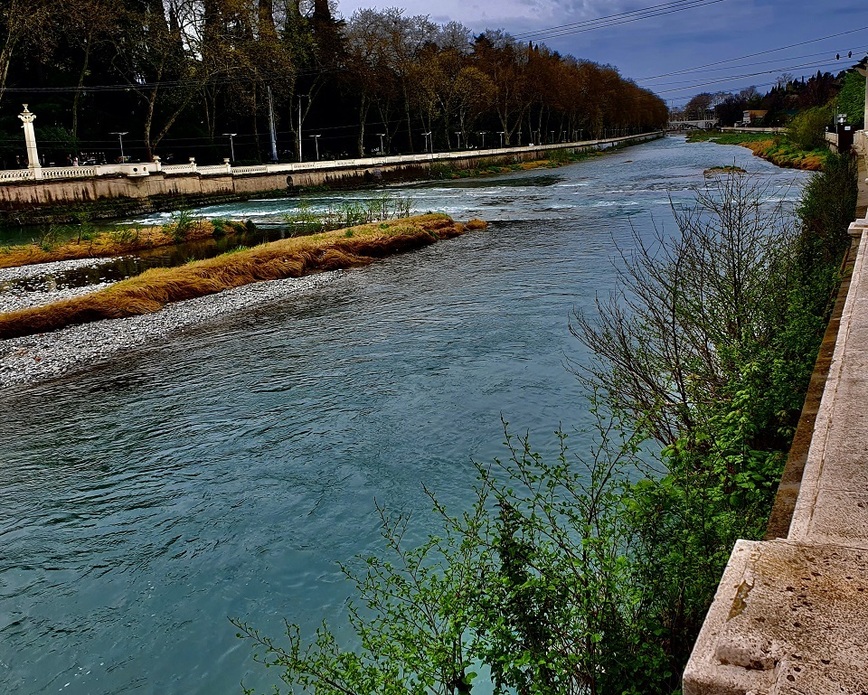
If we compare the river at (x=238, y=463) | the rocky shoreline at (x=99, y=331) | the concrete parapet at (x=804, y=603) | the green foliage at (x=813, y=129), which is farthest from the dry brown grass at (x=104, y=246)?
the green foliage at (x=813, y=129)

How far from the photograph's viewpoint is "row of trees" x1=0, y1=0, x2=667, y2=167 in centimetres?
4731

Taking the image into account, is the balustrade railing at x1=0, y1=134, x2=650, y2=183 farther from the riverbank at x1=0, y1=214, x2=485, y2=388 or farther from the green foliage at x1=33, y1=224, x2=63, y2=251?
the riverbank at x1=0, y1=214, x2=485, y2=388

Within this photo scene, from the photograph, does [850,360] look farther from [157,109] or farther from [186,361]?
[157,109]

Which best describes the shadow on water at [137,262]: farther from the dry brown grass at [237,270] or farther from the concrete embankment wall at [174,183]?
the concrete embankment wall at [174,183]

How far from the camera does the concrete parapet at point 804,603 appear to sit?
2473 mm

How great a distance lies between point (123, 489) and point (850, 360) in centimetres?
680

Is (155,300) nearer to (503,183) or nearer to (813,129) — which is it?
(503,183)

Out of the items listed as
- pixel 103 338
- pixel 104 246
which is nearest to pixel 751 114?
pixel 104 246

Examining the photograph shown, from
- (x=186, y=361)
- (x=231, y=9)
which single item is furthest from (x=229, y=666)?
(x=231, y=9)

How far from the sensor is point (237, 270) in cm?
1931

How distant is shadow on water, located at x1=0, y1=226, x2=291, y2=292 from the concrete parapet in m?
18.2

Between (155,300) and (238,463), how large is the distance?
31.6 ft

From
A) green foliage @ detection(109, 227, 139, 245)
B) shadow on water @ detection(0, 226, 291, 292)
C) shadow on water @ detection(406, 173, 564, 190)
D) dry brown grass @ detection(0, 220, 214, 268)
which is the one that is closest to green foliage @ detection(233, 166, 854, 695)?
shadow on water @ detection(0, 226, 291, 292)

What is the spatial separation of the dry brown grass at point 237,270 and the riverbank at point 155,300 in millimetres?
19
